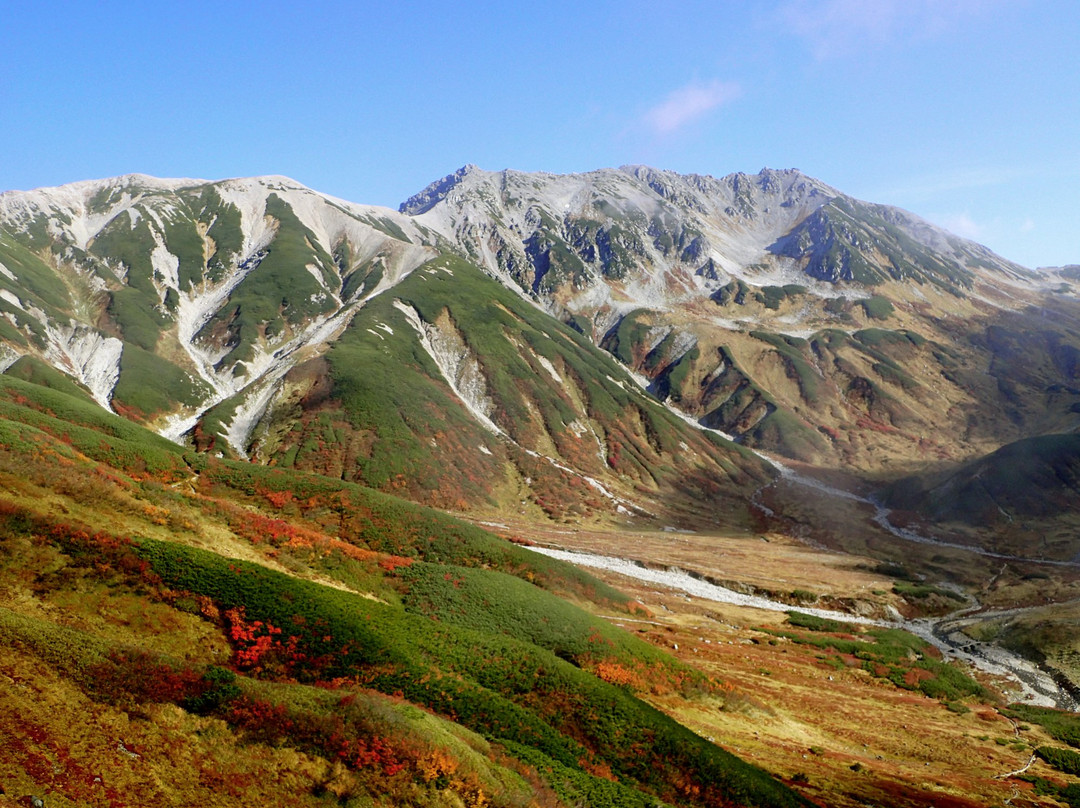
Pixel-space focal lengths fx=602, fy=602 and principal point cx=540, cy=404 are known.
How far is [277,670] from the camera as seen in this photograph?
70.6 ft

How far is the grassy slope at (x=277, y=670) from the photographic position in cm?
1491

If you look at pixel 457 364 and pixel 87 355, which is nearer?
pixel 87 355

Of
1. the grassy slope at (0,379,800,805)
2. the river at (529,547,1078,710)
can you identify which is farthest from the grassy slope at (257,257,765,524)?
the grassy slope at (0,379,800,805)

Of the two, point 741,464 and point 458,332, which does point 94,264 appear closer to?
point 458,332

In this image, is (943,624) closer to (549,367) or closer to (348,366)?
(348,366)

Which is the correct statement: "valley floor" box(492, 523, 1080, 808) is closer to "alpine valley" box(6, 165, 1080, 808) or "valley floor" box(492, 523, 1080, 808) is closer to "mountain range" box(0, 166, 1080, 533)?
"alpine valley" box(6, 165, 1080, 808)

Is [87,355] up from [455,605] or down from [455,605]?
up

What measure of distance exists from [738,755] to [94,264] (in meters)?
196

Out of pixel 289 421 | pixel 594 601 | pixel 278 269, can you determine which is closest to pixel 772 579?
pixel 594 601

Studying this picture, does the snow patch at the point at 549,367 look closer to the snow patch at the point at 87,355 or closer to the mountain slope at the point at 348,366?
the mountain slope at the point at 348,366

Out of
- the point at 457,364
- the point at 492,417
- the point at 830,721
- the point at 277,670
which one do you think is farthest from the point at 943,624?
the point at 457,364

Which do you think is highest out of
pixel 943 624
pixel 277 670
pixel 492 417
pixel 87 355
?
pixel 87 355

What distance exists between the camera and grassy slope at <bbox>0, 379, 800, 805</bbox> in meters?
14.9

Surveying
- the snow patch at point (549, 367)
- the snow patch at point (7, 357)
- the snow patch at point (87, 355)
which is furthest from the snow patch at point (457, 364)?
the snow patch at point (7, 357)
